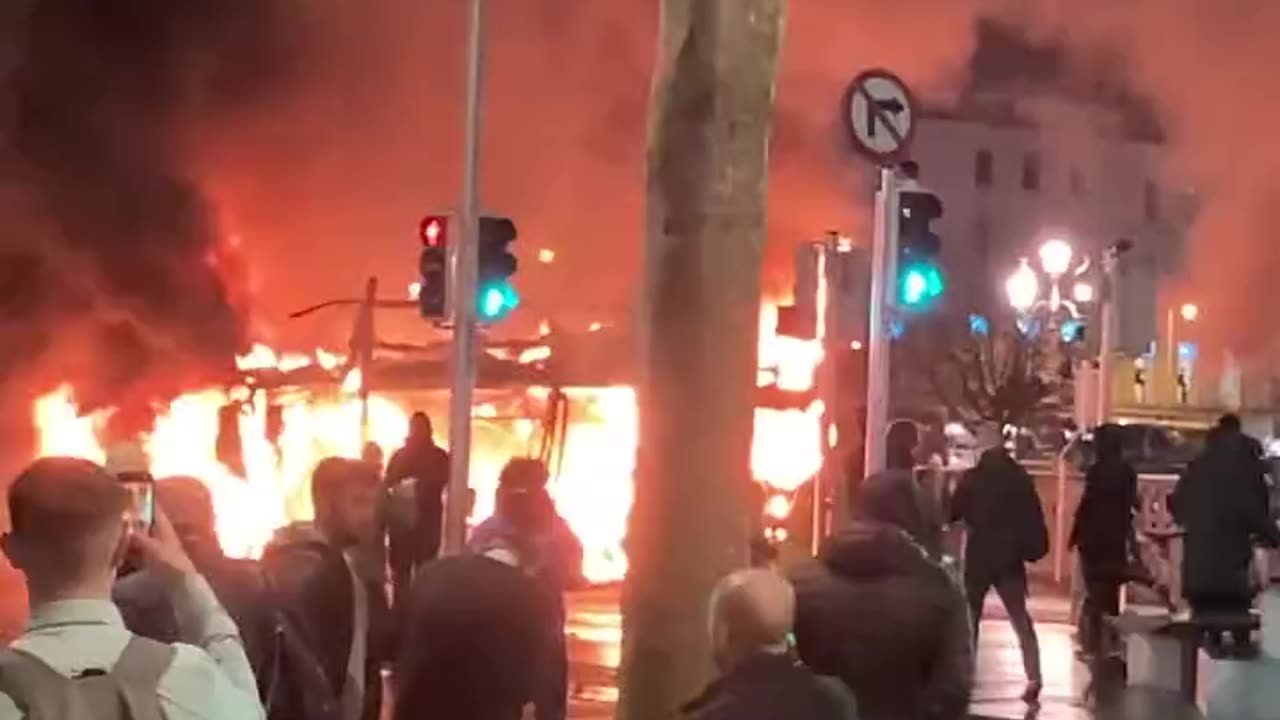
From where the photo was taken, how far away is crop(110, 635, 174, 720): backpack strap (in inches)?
129

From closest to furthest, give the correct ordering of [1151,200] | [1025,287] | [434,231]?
[434,231] < [1025,287] < [1151,200]

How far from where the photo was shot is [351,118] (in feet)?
107

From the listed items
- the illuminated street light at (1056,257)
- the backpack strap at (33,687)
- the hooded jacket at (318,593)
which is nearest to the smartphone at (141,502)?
the backpack strap at (33,687)

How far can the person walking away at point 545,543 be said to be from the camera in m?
6.88

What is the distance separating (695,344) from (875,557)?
0.86 m

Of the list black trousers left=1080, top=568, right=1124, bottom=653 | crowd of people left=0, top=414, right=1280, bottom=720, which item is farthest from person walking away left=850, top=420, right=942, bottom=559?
black trousers left=1080, top=568, right=1124, bottom=653

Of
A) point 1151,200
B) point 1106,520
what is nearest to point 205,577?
point 1106,520

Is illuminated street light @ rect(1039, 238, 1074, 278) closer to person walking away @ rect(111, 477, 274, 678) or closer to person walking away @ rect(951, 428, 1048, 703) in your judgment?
person walking away @ rect(951, 428, 1048, 703)

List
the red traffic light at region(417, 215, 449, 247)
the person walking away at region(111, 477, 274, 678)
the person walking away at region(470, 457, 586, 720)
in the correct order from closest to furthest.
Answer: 1. the person walking away at region(111, 477, 274, 678)
2. the person walking away at region(470, 457, 586, 720)
3. the red traffic light at region(417, 215, 449, 247)

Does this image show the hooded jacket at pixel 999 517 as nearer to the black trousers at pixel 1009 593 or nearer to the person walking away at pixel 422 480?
the black trousers at pixel 1009 593

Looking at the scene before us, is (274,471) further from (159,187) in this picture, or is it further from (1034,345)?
(1034,345)

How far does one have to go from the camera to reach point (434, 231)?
1349 centimetres

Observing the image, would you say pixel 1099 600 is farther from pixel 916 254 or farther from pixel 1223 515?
pixel 916 254

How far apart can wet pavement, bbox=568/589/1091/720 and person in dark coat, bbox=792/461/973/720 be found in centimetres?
381
